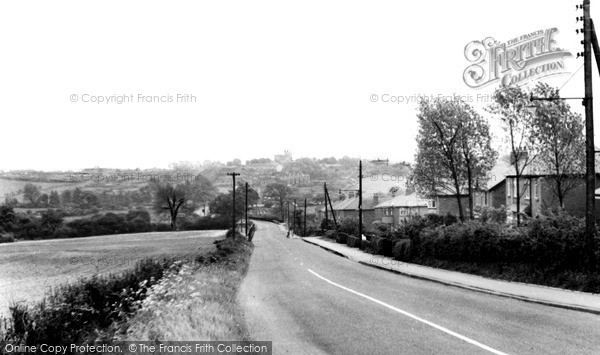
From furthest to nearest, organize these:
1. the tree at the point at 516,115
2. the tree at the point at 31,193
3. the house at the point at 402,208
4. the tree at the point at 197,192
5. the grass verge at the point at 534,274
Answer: the tree at the point at 197,192, the house at the point at 402,208, the tree at the point at 31,193, the tree at the point at 516,115, the grass verge at the point at 534,274

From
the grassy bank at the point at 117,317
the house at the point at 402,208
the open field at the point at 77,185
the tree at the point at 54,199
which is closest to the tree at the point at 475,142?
the grassy bank at the point at 117,317

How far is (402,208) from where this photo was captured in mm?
76062

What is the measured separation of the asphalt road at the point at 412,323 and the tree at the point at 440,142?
1891 centimetres

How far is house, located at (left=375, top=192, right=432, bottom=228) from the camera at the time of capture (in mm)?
74500

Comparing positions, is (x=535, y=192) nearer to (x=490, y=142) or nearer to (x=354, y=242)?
(x=490, y=142)

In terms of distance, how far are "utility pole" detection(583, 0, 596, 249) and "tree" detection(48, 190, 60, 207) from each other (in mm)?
85415

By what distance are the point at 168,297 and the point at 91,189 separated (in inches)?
3844

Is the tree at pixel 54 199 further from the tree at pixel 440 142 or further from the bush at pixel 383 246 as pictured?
the tree at pixel 440 142

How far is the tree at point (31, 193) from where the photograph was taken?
7246cm

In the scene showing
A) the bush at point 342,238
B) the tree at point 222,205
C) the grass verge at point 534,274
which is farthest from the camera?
the tree at point 222,205

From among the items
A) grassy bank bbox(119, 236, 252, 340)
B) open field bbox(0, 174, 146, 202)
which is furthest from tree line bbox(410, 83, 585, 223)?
open field bbox(0, 174, 146, 202)

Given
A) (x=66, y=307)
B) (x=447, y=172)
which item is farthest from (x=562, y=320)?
(x=447, y=172)

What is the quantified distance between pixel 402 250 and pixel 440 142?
326 inches

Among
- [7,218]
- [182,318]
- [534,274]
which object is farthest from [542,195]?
[7,218]
